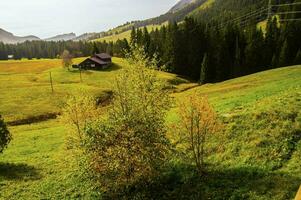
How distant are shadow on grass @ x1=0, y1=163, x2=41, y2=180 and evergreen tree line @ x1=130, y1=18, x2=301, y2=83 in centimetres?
6798

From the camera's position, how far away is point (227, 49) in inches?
4466

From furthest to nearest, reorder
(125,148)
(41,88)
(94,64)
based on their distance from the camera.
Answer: (94,64) < (41,88) < (125,148)

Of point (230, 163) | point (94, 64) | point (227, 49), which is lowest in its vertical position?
point (94, 64)

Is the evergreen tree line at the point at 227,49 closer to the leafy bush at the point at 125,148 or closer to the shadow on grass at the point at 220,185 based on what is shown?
the shadow on grass at the point at 220,185

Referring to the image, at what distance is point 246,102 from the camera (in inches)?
1799

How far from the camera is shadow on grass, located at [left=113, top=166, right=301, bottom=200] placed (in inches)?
1038

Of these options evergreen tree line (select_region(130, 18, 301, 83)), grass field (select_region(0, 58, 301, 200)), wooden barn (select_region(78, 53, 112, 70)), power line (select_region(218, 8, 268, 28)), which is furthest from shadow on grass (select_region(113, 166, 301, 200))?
power line (select_region(218, 8, 268, 28))

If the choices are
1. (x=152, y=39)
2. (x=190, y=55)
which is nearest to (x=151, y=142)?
(x=190, y=55)

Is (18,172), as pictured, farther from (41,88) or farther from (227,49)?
(227,49)

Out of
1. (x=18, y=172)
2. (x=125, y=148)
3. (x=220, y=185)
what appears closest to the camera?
(x=220, y=185)

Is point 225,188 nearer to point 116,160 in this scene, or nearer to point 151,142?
point 151,142

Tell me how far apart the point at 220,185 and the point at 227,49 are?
89897 millimetres

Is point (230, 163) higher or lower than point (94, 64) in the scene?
higher

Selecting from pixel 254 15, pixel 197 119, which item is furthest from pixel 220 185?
pixel 254 15
